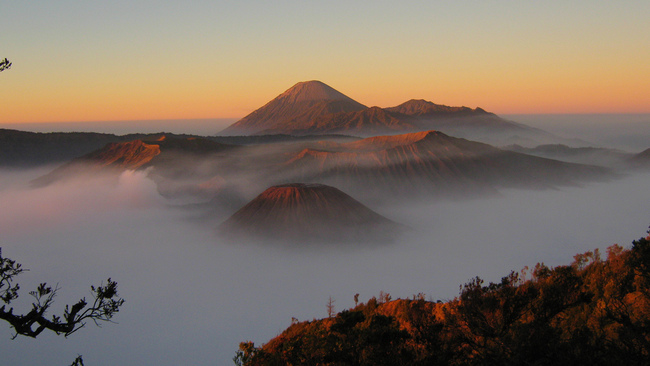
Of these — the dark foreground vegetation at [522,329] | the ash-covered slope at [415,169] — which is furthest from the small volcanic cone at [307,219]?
the dark foreground vegetation at [522,329]

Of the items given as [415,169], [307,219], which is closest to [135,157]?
[307,219]

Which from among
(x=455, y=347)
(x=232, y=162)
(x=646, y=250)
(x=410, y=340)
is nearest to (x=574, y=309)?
(x=646, y=250)

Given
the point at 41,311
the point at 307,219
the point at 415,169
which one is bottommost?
the point at 307,219

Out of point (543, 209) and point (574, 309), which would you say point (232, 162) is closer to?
point (543, 209)

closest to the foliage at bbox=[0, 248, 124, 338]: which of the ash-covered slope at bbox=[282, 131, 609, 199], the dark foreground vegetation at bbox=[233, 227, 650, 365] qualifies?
the dark foreground vegetation at bbox=[233, 227, 650, 365]

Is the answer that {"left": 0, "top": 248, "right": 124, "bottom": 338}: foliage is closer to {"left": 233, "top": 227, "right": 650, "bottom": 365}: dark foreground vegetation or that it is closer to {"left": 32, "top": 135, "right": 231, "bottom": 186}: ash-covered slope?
{"left": 233, "top": 227, "right": 650, "bottom": 365}: dark foreground vegetation

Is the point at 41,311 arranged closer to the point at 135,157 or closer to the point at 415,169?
the point at 415,169

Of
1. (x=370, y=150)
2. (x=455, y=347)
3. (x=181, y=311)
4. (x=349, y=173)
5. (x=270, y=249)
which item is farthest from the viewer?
(x=370, y=150)
